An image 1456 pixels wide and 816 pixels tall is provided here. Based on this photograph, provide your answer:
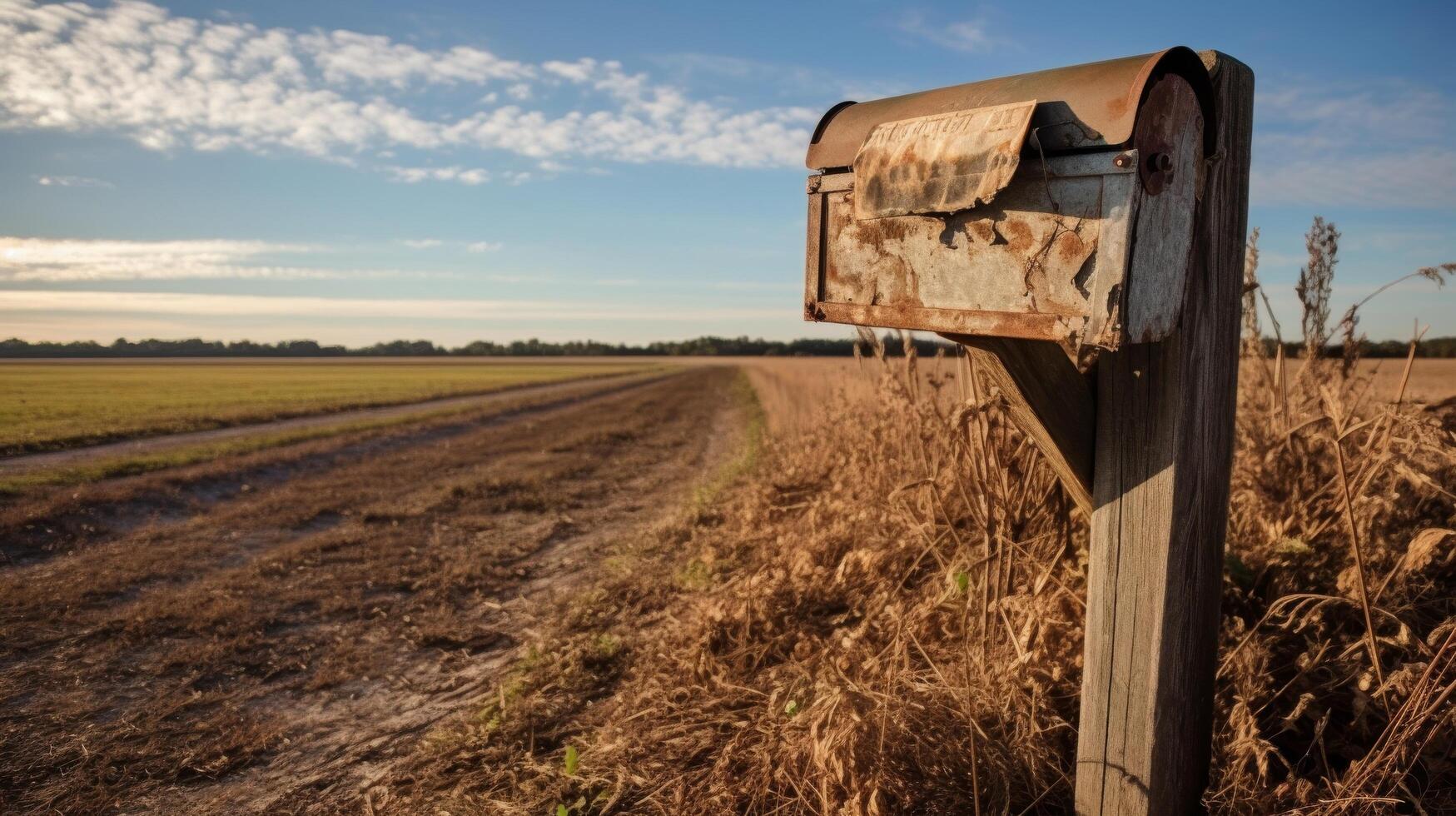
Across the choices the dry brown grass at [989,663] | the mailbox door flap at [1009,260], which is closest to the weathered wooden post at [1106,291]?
the mailbox door flap at [1009,260]

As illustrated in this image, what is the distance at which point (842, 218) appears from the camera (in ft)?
6.89

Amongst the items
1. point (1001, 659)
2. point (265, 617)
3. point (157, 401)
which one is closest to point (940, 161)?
point (1001, 659)

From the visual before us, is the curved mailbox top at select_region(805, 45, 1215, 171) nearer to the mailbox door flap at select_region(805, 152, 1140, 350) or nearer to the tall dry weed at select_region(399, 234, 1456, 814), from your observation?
the mailbox door flap at select_region(805, 152, 1140, 350)

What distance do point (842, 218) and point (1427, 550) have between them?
2266mm

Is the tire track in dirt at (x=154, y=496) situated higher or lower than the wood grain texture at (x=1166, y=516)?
lower

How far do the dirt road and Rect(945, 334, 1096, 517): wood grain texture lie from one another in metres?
2.84

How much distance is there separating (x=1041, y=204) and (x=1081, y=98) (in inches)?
9.9

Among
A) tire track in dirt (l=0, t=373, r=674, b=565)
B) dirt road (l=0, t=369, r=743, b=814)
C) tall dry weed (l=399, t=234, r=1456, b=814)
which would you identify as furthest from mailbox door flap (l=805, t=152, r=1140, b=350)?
tire track in dirt (l=0, t=373, r=674, b=565)

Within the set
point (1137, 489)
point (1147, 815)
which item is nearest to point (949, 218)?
point (1137, 489)

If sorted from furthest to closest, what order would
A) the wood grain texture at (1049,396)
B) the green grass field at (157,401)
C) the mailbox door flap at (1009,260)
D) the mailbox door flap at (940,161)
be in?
the green grass field at (157,401), the wood grain texture at (1049,396), the mailbox door flap at (940,161), the mailbox door flap at (1009,260)

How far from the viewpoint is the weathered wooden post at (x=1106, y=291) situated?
5.29 feet

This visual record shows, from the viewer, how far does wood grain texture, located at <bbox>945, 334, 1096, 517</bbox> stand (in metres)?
1.84

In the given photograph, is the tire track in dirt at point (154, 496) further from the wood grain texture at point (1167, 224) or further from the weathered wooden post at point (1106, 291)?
the wood grain texture at point (1167, 224)

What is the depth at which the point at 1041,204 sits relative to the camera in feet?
5.48
